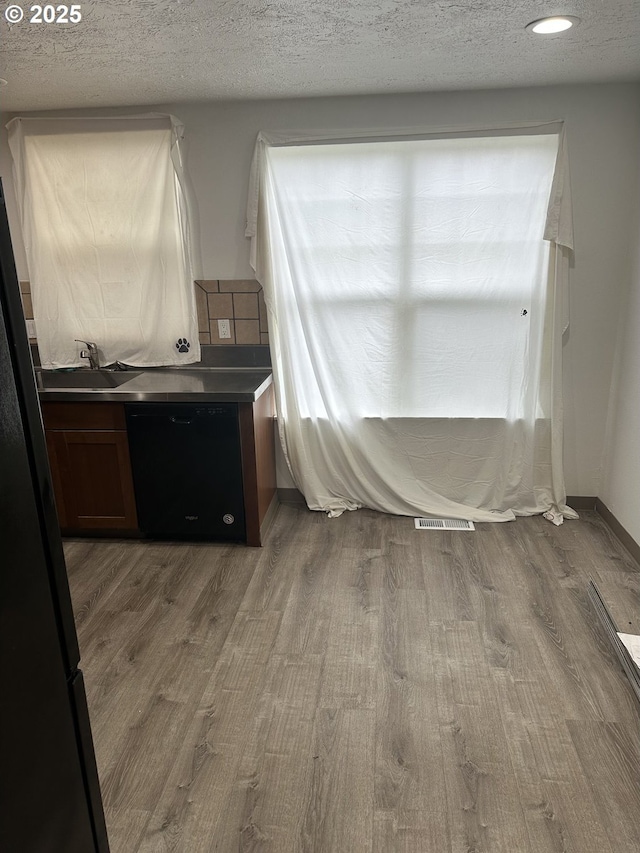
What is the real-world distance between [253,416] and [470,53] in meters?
1.87

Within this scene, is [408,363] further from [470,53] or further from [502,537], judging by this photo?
[470,53]

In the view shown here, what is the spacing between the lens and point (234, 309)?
3295 millimetres

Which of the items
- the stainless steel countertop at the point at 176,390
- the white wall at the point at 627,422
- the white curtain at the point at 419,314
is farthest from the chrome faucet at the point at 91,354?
the white wall at the point at 627,422

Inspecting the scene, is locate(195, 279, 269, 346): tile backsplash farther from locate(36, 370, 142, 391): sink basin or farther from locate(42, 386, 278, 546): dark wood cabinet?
locate(36, 370, 142, 391): sink basin

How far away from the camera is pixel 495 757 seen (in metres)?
1.73

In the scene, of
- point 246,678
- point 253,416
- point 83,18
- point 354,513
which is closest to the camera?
point 83,18

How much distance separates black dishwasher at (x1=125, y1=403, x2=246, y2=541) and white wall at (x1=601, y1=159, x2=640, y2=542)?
2054 millimetres

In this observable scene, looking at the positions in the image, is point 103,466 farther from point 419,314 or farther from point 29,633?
point 29,633

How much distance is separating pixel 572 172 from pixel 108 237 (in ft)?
8.41

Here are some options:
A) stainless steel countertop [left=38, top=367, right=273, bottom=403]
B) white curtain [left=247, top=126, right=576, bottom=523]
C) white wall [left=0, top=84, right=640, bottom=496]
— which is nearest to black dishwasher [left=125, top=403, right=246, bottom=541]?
stainless steel countertop [left=38, top=367, right=273, bottom=403]

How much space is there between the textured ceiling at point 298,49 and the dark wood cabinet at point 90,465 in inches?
60.4

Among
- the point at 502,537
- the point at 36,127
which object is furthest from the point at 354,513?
the point at 36,127

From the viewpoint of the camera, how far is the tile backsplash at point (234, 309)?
3270 mm

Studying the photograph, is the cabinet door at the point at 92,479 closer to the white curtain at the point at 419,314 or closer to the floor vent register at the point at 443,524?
the white curtain at the point at 419,314
